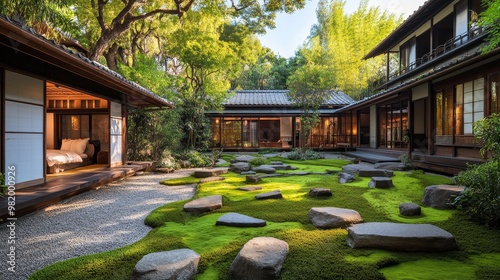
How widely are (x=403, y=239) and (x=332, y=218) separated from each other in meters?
0.88

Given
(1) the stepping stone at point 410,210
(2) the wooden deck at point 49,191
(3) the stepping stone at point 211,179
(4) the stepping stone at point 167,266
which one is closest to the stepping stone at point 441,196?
(1) the stepping stone at point 410,210

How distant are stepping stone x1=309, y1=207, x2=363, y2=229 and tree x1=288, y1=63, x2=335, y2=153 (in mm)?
10486

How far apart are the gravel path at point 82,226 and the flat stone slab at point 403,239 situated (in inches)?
98.4

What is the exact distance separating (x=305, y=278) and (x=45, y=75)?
5.63m

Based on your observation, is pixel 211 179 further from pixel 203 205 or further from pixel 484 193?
pixel 484 193

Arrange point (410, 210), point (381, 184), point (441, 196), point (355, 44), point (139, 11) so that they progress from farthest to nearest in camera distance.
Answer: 1. point (355, 44)
2. point (139, 11)
3. point (381, 184)
4. point (441, 196)
5. point (410, 210)

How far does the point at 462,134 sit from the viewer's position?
25.2 feet

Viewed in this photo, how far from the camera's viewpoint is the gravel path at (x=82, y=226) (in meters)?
3.08

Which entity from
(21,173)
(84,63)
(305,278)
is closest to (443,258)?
(305,278)

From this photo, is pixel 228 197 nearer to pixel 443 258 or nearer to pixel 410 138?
pixel 443 258

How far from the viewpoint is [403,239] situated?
2.80 meters

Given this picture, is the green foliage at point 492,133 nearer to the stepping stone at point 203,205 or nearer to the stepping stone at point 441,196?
the stepping stone at point 441,196

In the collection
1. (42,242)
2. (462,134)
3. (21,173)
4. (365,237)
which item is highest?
(462,134)

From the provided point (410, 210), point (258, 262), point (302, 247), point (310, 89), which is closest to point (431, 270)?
point (302, 247)
